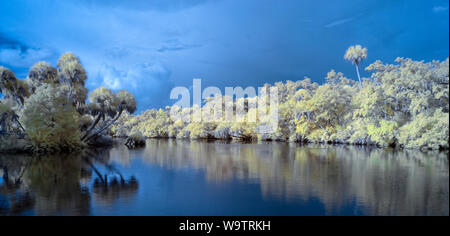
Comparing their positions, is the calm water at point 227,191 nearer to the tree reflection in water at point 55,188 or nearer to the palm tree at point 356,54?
the tree reflection in water at point 55,188

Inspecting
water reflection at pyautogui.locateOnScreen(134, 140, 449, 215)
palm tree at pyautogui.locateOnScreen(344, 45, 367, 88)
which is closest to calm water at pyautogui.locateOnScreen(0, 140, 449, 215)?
water reflection at pyautogui.locateOnScreen(134, 140, 449, 215)

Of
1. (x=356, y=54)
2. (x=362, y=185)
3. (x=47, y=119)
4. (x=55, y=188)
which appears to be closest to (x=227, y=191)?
(x=362, y=185)

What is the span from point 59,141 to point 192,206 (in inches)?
847

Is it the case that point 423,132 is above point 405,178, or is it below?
above

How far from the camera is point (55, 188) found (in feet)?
38.0

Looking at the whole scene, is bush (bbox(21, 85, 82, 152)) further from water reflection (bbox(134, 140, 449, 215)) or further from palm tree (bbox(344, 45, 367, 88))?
palm tree (bbox(344, 45, 367, 88))

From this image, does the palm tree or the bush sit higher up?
the palm tree

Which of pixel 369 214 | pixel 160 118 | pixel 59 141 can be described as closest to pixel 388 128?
pixel 369 214

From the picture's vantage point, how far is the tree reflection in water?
29.3ft

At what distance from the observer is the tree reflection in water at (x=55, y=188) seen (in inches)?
351

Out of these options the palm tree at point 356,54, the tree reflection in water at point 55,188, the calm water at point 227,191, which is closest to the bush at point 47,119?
the tree reflection in water at point 55,188

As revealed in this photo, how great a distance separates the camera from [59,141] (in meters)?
25.8

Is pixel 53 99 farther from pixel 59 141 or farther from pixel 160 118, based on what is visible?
pixel 160 118
